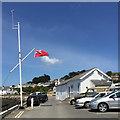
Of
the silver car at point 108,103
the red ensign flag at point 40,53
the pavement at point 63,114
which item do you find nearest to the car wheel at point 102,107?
the silver car at point 108,103

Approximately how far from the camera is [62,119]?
35.7ft

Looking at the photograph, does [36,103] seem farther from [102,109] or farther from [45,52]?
[102,109]

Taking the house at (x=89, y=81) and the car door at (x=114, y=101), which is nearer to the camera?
the car door at (x=114, y=101)

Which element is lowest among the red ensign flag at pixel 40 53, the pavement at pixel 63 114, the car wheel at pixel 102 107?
the pavement at pixel 63 114

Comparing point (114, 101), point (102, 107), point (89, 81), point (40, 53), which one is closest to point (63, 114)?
point (102, 107)

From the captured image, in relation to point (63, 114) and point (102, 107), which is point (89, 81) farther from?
point (63, 114)

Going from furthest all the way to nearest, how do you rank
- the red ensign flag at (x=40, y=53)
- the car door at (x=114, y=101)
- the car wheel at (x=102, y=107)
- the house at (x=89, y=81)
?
the house at (x=89, y=81) → the red ensign flag at (x=40, y=53) → the car wheel at (x=102, y=107) → the car door at (x=114, y=101)

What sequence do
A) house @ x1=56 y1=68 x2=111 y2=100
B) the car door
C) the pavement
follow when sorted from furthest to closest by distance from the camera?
1. house @ x1=56 y1=68 x2=111 y2=100
2. the car door
3. the pavement

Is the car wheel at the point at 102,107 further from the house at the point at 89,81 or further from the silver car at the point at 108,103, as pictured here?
the house at the point at 89,81

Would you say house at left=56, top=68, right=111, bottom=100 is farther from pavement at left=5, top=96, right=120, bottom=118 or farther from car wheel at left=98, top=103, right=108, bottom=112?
car wheel at left=98, top=103, right=108, bottom=112

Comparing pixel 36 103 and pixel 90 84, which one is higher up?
pixel 90 84

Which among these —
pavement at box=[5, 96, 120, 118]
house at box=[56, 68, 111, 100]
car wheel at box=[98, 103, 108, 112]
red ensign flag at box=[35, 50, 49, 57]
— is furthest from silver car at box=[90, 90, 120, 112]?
house at box=[56, 68, 111, 100]

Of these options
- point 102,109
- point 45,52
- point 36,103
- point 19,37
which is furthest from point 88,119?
point 36,103

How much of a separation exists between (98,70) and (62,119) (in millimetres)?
22992
